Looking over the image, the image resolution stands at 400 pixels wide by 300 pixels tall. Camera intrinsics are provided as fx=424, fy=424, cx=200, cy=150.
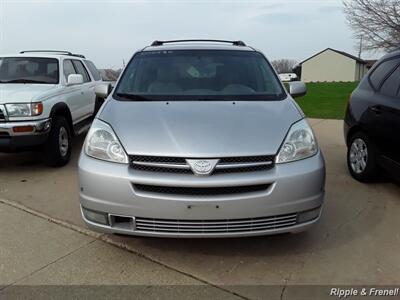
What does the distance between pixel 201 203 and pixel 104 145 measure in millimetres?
893

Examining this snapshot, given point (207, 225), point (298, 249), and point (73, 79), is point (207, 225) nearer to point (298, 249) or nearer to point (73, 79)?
point (298, 249)

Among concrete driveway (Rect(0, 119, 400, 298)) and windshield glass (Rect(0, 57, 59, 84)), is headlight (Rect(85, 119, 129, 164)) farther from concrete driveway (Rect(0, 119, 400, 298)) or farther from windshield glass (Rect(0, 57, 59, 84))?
windshield glass (Rect(0, 57, 59, 84))

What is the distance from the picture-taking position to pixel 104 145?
10.5 feet

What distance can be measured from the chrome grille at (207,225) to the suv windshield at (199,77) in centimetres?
123

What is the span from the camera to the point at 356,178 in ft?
17.5

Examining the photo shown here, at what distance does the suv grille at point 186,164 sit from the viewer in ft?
9.69

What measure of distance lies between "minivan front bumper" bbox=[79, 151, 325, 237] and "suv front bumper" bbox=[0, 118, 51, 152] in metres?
2.86

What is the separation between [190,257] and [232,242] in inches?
16.4

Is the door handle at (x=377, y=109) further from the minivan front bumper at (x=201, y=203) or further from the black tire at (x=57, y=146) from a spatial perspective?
the black tire at (x=57, y=146)

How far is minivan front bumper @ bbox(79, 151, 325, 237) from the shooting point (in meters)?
2.90

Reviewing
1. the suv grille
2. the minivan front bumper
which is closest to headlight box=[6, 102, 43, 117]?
the minivan front bumper

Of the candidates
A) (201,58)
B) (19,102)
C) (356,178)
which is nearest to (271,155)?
(201,58)

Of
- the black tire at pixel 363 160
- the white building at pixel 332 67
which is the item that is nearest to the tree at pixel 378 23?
the black tire at pixel 363 160

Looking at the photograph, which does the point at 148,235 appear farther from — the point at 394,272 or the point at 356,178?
the point at 356,178
